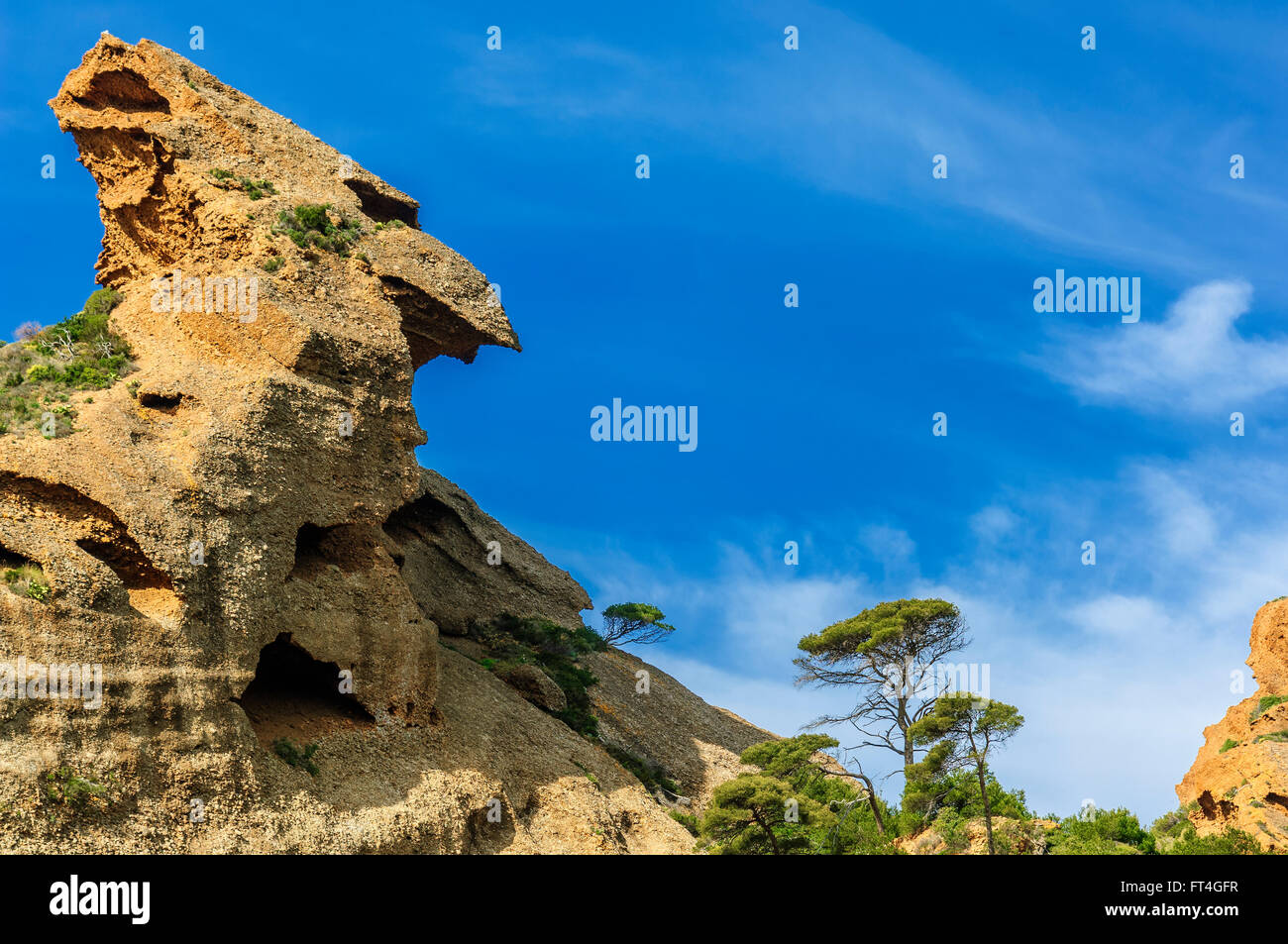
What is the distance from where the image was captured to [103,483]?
984 inches

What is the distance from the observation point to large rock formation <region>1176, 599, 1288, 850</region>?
3738 centimetres

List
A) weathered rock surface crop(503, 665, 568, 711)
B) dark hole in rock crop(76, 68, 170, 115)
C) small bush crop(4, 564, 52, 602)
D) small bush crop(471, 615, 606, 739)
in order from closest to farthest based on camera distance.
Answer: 1. small bush crop(4, 564, 52, 602)
2. dark hole in rock crop(76, 68, 170, 115)
3. weathered rock surface crop(503, 665, 568, 711)
4. small bush crop(471, 615, 606, 739)

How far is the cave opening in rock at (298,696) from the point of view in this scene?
28.4m

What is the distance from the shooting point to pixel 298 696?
2988 centimetres

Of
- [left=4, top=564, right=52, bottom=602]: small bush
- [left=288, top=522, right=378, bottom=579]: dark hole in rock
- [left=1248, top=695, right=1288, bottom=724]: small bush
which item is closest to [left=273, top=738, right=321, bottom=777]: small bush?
[left=288, top=522, right=378, bottom=579]: dark hole in rock

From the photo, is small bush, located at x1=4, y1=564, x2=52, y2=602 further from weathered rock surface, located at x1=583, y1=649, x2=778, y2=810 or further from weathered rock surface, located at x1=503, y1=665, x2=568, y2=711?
weathered rock surface, located at x1=583, y1=649, x2=778, y2=810

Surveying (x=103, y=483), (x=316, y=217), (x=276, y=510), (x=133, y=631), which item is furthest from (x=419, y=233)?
(x=133, y=631)

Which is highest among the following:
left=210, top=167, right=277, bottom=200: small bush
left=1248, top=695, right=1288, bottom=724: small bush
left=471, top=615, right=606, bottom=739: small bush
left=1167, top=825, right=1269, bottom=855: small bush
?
left=210, top=167, right=277, bottom=200: small bush

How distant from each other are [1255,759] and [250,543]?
34.2 metres

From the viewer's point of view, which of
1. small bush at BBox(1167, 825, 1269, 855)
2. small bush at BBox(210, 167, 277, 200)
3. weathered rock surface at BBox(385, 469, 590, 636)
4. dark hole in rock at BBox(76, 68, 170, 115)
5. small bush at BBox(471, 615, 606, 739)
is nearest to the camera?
small bush at BBox(210, 167, 277, 200)

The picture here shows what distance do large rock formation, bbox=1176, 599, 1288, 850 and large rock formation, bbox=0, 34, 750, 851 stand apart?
19.6 meters

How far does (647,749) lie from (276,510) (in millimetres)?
25051
